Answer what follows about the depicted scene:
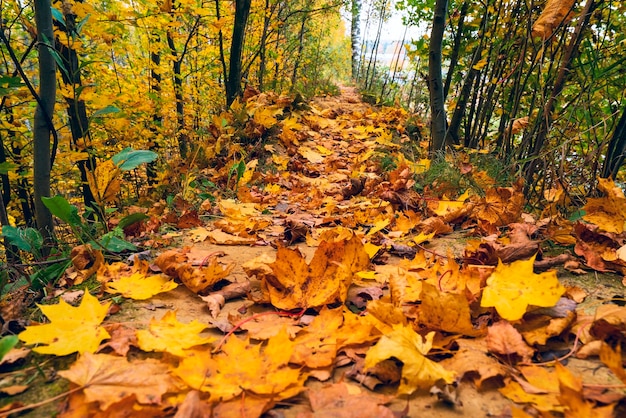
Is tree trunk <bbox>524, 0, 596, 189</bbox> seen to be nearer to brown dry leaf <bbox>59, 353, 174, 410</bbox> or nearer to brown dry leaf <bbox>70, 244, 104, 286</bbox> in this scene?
brown dry leaf <bbox>59, 353, 174, 410</bbox>

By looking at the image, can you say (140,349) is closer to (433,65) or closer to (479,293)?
(479,293)

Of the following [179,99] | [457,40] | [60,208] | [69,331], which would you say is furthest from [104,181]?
[179,99]

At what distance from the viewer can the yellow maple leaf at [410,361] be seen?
0.72 meters

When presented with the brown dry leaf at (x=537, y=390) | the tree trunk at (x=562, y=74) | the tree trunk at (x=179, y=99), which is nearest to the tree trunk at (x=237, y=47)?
the tree trunk at (x=179, y=99)

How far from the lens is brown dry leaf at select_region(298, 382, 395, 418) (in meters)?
0.66

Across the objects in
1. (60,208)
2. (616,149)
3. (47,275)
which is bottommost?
(47,275)

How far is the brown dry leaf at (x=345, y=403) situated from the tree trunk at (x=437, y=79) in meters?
2.69

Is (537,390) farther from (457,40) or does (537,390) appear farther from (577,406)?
(457,40)

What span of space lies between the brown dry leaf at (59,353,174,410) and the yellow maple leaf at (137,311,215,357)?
0.18ft

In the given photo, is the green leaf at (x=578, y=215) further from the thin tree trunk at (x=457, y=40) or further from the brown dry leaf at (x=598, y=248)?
the thin tree trunk at (x=457, y=40)

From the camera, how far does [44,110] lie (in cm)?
153

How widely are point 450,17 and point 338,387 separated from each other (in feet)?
13.3

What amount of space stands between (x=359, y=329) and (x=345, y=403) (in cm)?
24

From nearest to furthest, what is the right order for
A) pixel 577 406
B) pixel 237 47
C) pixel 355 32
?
pixel 577 406
pixel 237 47
pixel 355 32
